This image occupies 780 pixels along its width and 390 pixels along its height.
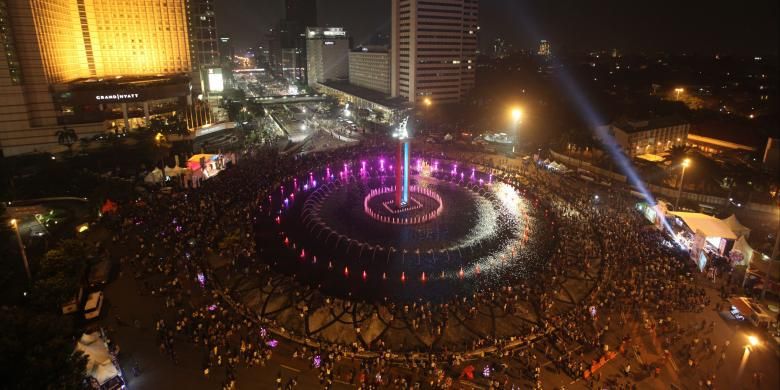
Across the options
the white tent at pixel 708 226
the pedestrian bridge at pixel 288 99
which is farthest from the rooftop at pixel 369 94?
the white tent at pixel 708 226

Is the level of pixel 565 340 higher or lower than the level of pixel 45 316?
lower

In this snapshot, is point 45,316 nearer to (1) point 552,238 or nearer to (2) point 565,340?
(2) point 565,340

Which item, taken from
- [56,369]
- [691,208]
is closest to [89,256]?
[56,369]

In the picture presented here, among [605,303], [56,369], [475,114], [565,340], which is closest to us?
[56,369]

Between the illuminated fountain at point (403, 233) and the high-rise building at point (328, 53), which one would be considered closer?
the illuminated fountain at point (403, 233)

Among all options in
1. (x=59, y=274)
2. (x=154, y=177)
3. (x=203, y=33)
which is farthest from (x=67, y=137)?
(x=203, y=33)


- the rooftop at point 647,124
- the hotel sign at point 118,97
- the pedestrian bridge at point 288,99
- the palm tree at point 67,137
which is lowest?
the palm tree at point 67,137

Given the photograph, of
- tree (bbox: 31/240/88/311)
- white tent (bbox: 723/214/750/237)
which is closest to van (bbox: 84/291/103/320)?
tree (bbox: 31/240/88/311)

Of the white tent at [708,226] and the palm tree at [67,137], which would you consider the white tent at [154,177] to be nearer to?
the palm tree at [67,137]
